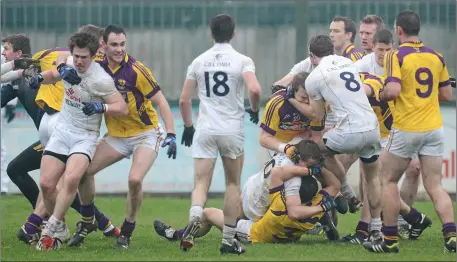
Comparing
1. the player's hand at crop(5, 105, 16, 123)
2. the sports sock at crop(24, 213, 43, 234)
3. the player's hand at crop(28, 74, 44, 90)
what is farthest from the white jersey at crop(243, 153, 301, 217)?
the player's hand at crop(5, 105, 16, 123)

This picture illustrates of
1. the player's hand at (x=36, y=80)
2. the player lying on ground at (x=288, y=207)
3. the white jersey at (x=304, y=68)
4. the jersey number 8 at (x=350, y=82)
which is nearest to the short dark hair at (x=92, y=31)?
the player's hand at (x=36, y=80)

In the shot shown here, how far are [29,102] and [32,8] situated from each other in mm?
5794

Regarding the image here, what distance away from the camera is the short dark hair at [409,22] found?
1098cm

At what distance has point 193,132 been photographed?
11539 millimetres

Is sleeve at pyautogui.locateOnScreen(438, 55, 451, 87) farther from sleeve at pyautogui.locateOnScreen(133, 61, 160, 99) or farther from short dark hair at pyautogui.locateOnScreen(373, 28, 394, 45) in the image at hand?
sleeve at pyautogui.locateOnScreen(133, 61, 160, 99)

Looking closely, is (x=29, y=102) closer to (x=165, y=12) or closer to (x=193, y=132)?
(x=193, y=132)

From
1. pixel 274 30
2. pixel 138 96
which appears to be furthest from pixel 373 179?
pixel 274 30

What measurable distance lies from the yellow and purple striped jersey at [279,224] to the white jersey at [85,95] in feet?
6.26

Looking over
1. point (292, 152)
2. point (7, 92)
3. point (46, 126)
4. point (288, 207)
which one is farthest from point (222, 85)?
point (7, 92)

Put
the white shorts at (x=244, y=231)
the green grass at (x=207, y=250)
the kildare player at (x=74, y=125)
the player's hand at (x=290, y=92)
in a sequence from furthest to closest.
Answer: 1. the white shorts at (x=244, y=231)
2. the player's hand at (x=290, y=92)
3. the kildare player at (x=74, y=125)
4. the green grass at (x=207, y=250)

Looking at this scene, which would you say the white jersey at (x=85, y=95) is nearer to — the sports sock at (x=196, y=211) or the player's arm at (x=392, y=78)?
the sports sock at (x=196, y=211)

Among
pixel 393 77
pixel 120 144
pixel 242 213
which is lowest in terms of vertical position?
pixel 242 213

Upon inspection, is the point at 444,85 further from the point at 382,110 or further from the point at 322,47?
the point at 382,110

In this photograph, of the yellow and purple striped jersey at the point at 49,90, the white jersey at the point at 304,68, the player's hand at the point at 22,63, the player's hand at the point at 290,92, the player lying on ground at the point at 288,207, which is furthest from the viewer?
the white jersey at the point at 304,68
